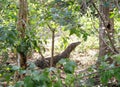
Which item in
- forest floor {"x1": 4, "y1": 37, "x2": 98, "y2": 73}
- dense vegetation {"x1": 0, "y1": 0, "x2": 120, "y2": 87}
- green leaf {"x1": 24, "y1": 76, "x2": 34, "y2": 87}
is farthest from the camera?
forest floor {"x1": 4, "y1": 37, "x2": 98, "y2": 73}

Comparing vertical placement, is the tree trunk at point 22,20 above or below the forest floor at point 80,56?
above

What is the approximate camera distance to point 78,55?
798 cm

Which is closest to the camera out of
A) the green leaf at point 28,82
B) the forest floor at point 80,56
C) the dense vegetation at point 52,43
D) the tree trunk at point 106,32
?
the green leaf at point 28,82

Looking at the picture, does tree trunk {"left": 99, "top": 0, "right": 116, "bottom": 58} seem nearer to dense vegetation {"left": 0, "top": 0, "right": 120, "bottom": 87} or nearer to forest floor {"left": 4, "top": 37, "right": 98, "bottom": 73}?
dense vegetation {"left": 0, "top": 0, "right": 120, "bottom": 87}

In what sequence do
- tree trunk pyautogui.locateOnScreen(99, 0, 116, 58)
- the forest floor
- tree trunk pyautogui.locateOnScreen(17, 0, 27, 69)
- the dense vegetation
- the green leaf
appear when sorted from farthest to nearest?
the forest floor → tree trunk pyautogui.locateOnScreen(17, 0, 27, 69) → tree trunk pyautogui.locateOnScreen(99, 0, 116, 58) → the dense vegetation → the green leaf

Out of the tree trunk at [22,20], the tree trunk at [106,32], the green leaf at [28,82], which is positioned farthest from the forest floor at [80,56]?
the green leaf at [28,82]

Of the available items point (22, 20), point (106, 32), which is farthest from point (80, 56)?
point (22, 20)

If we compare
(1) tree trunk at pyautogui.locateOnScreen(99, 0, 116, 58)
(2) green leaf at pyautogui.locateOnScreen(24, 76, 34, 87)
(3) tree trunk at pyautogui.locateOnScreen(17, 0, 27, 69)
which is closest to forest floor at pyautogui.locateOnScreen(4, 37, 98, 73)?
(1) tree trunk at pyautogui.locateOnScreen(99, 0, 116, 58)

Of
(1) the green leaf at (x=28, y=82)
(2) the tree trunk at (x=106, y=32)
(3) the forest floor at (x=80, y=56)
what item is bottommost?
(3) the forest floor at (x=80, y=56)

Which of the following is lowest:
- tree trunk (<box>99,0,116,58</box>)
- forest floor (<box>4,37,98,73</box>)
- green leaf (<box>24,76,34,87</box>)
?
forest floor (<box>4,37,98,73</box>)

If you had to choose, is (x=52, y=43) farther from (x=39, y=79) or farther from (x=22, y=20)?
(x=39, y=79)

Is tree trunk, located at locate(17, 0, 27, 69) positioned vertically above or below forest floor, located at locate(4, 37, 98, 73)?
above

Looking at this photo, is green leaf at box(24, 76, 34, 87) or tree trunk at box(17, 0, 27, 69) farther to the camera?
tree trunk at box(17, 0, 27, 69)

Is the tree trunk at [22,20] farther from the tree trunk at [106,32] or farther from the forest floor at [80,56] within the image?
the forest floor at [80,56]
